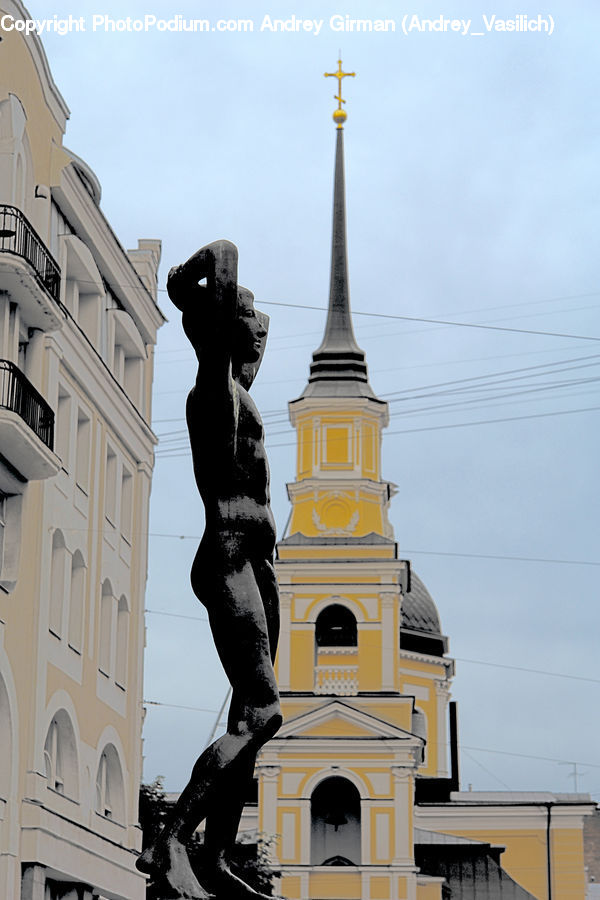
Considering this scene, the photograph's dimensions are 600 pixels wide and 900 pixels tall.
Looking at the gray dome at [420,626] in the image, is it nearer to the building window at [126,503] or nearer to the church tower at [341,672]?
the church tower at [341,672]

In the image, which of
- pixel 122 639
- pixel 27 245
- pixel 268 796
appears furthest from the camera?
pixel 268 796

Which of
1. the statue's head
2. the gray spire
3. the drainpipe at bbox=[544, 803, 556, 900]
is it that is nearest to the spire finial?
the gray spire

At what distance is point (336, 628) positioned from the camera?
56938 mm

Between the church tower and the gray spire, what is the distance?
62 millimetres

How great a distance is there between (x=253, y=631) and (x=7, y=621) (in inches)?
780

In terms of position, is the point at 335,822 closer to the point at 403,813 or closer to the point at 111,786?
the point at 403,813

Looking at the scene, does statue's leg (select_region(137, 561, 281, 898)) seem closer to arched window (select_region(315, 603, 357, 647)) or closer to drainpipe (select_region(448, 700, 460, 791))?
arched window (select_region(315, 603, 357, 647))

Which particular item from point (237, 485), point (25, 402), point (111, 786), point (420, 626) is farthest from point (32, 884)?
point (420, 626)

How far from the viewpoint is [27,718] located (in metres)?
28.6

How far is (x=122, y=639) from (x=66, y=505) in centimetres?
509

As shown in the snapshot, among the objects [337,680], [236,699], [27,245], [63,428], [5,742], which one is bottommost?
[236,699]

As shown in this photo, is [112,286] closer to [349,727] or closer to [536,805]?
[349,727]

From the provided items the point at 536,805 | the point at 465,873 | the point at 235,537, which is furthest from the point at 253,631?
the point at 536,805

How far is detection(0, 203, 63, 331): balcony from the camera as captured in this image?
2706 cm
